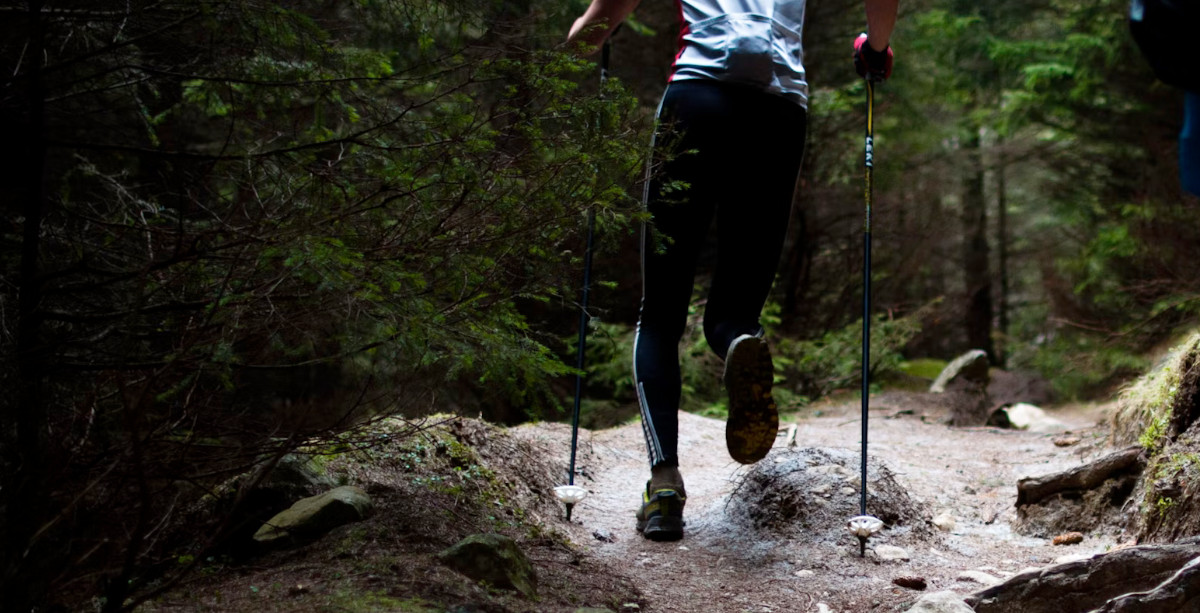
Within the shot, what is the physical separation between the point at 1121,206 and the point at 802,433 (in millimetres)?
7827

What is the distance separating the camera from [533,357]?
8.11 feet

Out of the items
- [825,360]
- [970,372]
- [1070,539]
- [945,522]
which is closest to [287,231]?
[945,522]

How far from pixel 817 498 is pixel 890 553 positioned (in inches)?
14.9

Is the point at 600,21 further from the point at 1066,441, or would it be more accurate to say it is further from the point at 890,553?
the point at 1066,441

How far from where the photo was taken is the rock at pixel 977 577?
2.81 metres

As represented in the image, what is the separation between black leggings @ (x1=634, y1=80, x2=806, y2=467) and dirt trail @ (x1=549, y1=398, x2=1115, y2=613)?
40 centimetres

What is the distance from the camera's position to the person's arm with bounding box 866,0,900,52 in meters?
3.43

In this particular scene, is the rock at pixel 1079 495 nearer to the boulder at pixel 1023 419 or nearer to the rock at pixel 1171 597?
the rock at pixel 1171 597

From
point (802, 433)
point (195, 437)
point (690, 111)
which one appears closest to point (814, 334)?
point (802, 433)

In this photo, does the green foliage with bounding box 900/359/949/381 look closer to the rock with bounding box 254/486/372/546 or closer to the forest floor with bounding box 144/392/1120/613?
the forest floor with bounding box 144/392/1120/613

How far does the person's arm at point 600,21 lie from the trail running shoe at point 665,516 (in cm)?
169

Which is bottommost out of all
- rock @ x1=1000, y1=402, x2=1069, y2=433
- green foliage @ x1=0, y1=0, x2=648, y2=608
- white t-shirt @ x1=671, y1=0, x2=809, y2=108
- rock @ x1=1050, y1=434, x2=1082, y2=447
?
rock @ x1=1000, y1=402, x2=1069, y2=433

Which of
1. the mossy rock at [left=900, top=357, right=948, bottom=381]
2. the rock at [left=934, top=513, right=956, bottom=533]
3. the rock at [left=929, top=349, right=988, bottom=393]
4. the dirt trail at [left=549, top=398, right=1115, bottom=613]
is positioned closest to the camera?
the dirt trail at [left=549, top=398, right=1115, bottom=613]

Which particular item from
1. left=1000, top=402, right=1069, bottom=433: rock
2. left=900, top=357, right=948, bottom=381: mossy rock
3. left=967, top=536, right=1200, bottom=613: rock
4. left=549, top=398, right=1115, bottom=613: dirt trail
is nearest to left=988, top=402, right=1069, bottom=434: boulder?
left=1000, top=402, right=1069, bottom=433: rock
